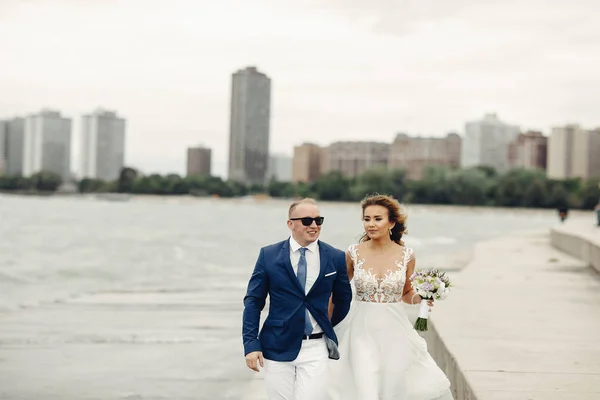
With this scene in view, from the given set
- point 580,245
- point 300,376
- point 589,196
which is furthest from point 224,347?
point 589,196

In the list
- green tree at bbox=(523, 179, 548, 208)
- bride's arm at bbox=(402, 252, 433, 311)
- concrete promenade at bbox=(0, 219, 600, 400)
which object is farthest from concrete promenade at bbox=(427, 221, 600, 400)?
green tree at bbox=(523, 179, 548, 208)

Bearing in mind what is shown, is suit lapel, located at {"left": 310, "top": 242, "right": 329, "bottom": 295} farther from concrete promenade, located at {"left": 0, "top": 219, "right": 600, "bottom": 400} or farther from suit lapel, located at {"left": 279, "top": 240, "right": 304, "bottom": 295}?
concrete promenade, located at {"left": 0, "top": 219, "right": 600, "bottom": 400}

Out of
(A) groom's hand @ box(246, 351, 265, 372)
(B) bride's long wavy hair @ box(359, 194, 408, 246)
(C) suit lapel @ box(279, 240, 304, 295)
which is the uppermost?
(B) bride's long wavy hair @ box(359, 194, 408, 246)

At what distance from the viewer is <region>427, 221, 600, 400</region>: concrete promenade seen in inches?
247

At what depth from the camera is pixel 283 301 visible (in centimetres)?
449

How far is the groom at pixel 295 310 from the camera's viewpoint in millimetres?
4465

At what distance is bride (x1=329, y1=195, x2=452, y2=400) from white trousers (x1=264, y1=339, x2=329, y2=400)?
0.53 feet

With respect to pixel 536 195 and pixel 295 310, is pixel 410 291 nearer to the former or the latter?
pixel 295 310

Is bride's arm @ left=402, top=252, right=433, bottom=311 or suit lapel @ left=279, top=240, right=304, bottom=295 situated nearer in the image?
suit lapel @ left=279, top=240, right=304, bottom=295

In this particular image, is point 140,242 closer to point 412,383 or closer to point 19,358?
point 19,358

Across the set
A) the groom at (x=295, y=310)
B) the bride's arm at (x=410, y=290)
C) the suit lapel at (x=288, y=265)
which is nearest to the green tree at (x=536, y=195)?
the bride's arm at (x=410, y=290)

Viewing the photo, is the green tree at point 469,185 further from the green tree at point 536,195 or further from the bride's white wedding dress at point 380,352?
Result: the bride's white wedding dress at point 380,352

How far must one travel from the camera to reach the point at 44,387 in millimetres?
8406

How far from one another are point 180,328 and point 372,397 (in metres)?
7.94
